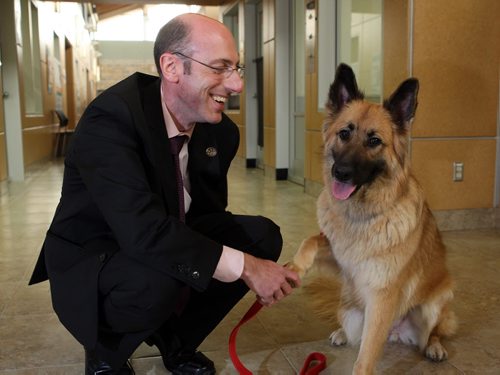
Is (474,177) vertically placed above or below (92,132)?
below

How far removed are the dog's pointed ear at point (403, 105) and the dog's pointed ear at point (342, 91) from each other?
0.13m

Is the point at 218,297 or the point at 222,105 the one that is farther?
the point at 218,297

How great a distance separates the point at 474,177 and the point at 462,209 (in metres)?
0.27

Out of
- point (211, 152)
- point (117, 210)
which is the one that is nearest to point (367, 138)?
point (211, 152)

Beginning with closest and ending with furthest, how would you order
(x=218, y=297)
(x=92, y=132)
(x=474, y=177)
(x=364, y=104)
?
(x=92, y=132) < (x=218, y=297) < (x=364, y=104) < (x=474, y=177)

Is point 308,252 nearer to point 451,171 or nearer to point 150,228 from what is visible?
point 150,228

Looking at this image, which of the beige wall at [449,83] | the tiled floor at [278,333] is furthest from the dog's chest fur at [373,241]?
the beige wall at [449,83]

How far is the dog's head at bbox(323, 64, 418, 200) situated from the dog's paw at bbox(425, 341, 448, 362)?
663mm

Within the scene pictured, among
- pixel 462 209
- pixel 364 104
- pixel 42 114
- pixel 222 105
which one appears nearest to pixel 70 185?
pixel 222 105

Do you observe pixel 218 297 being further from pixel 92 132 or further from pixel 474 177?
pixel 474 177

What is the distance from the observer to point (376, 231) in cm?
189

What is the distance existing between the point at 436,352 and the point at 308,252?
0.62 m

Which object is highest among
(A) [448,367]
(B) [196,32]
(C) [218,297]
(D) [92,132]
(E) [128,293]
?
(B) [196,32]

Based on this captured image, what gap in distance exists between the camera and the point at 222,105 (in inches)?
66.6
